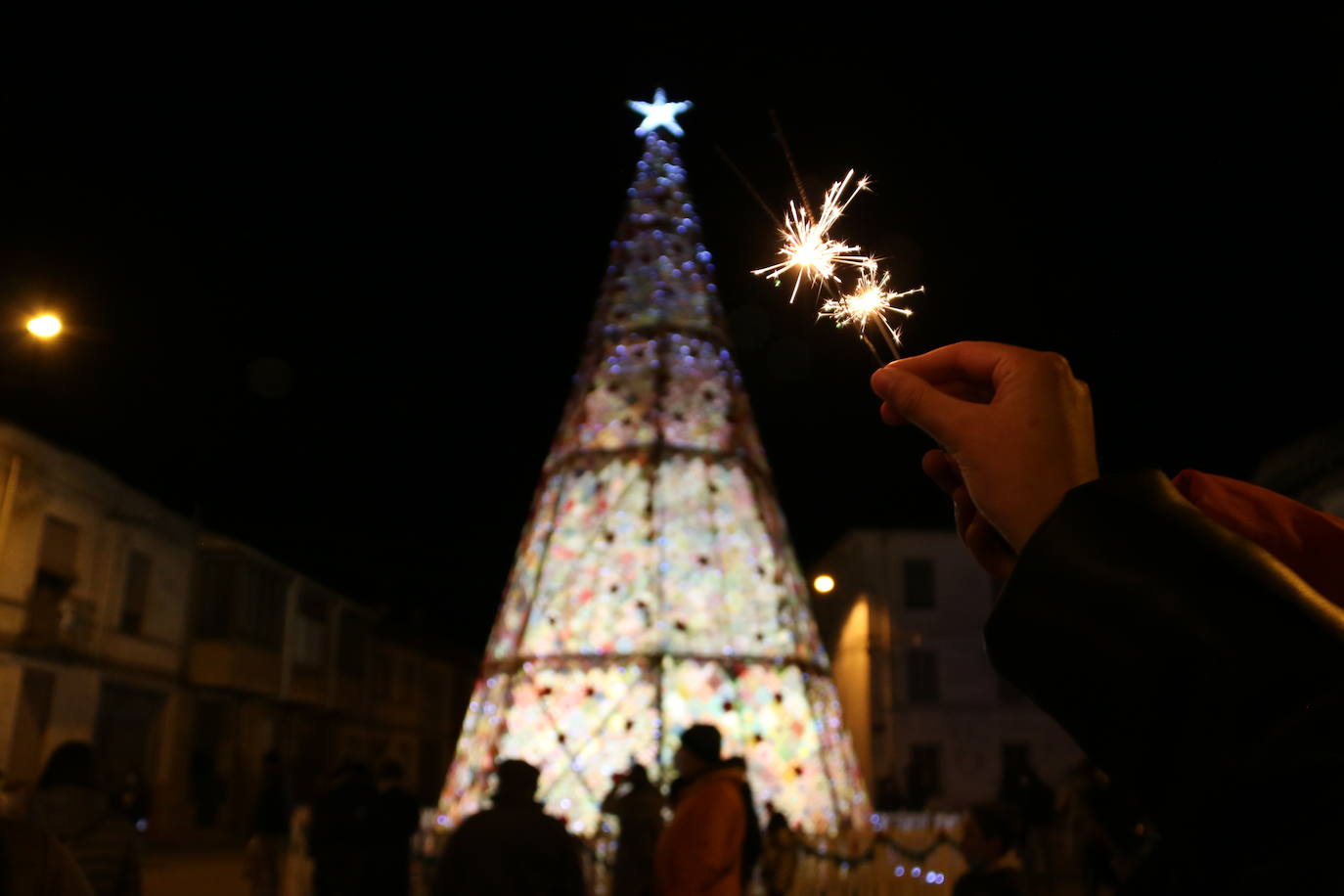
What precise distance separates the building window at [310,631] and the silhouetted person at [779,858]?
79.4 feet

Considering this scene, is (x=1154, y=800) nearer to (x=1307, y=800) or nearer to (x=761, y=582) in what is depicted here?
(x=1307, y=800)

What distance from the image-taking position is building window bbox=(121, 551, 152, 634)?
72.3 ft

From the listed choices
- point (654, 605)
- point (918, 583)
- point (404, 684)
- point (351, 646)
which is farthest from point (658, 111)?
point (404, 684)

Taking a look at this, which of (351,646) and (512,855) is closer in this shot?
(512,855)

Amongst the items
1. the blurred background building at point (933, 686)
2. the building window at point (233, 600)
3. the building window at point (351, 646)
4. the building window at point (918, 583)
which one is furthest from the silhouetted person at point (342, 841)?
the building window at point (351, 646)

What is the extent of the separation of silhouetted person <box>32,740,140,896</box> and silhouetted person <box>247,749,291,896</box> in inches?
256

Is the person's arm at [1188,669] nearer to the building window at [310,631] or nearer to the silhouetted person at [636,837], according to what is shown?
the silhouetted person at [636,837]

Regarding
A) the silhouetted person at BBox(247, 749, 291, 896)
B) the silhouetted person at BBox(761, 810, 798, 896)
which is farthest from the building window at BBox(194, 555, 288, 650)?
the silhouetted person at BBox(761, 810, 798, 896)

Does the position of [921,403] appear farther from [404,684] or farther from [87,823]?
[404,684]

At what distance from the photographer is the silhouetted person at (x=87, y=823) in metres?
4.65

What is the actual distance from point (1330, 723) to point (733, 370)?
10040mm

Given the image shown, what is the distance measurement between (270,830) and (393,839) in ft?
11.8

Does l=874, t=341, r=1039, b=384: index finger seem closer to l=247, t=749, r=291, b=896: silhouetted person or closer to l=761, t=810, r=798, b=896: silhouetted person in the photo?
l=761, t=810, r=798, b=896: silhouetted person

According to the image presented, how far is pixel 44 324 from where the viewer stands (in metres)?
8.73
